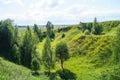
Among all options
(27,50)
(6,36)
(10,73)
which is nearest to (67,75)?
(27,50)

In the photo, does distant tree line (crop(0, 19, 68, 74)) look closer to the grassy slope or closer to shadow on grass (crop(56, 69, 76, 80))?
shadow on grass (crop(56, 69, 76, 80))

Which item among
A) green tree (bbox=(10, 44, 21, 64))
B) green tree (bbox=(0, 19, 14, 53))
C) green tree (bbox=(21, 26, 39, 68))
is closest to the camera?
green tree (bbox=(10, 44, 21, 64))

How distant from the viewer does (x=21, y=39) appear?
104438 millimetres

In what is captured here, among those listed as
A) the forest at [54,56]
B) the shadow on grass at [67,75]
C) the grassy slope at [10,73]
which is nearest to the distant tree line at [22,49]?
the forest at [54,56]

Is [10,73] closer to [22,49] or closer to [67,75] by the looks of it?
[67,75]

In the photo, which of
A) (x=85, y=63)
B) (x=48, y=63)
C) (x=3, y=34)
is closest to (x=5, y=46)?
(x=3, y=34)

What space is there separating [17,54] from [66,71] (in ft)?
61.8

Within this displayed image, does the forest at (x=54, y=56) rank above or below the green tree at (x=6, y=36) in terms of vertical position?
below

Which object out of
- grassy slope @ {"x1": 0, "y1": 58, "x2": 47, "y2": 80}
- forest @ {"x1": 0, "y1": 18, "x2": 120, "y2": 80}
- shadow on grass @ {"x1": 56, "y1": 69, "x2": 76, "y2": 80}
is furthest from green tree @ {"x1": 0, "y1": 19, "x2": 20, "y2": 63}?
grassy slope @ {"x1": 0, "y1": 58, "x2": 47, "y2": 80}

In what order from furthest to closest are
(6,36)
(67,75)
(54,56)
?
(6,36) → (54,56) → (67,75)

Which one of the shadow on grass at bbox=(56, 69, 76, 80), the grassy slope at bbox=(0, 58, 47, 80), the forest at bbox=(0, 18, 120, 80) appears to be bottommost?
the shadow on grass at bbox=(56, 69, 76, 80)

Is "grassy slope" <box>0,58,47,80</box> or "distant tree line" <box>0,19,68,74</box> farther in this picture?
"distant tree line" <box>0,19,68,74</box>

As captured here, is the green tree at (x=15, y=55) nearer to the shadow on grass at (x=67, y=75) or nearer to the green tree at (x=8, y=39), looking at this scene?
the green tree at (x=8, y=39)

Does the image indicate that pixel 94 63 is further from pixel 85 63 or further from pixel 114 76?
pixel 114 76
